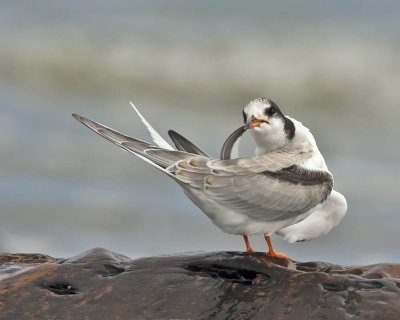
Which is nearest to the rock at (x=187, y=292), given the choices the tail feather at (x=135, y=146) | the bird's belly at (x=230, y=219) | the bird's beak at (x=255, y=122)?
the bird's belly at (x=230, y=219)

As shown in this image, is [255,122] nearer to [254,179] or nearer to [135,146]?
[254,179]

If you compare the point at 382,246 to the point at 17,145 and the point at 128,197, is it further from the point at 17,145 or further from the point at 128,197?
the point at 17,145

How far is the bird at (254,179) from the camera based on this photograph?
5695mm

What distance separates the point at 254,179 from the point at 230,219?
256 millimetres

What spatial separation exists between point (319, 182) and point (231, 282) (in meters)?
1.24

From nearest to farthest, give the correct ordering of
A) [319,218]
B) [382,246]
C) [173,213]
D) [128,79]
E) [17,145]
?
[319,218] → [382,246] → [173,213] → [17,145] → [128,79]

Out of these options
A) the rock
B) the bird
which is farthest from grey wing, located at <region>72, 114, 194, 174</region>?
the rock

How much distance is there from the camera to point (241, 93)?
17.2m

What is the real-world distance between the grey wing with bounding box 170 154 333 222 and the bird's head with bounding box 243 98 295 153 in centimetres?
22

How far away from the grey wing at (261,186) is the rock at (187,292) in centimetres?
75

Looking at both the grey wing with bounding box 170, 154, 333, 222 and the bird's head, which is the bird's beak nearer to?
the bird's head

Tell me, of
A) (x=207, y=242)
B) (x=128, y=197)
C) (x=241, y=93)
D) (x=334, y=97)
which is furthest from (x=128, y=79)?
(x=207, y=242)

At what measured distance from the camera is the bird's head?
589 centimetres

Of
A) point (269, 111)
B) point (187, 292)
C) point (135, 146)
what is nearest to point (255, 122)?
point (269, 111)
